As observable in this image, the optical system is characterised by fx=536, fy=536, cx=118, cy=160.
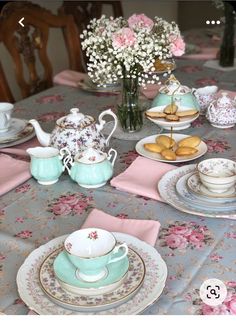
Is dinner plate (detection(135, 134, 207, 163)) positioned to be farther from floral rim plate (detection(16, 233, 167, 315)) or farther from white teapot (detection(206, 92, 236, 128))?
floral rim plate (detection(16, 233, 167, 315))

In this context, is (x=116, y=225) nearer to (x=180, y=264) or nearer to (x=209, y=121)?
(x=180, y=264)

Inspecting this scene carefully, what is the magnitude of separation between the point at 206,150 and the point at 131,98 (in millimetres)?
254

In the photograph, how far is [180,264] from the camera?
0.88m

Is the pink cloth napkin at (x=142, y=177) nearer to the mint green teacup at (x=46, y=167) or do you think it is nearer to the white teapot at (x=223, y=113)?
the mint green teacup at (x=46, y=167)

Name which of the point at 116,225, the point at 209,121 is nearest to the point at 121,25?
the point at 209,121

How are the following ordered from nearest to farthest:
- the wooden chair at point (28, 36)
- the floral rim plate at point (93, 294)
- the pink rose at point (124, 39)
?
the floral rim plate at point (93, 294) < the pink rose at point (124, 39) < the wooden chair at point (28, 36)

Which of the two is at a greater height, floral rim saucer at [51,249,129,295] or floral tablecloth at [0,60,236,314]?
floral rim saucer at [51,249,129,295]

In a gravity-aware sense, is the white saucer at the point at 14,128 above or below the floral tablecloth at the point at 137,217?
above

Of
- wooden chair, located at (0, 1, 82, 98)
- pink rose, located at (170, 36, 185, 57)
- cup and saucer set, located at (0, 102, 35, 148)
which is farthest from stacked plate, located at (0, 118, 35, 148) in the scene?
wooden chair, located at (0, 1, 82, 98)

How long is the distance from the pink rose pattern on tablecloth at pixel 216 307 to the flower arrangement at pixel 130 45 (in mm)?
653

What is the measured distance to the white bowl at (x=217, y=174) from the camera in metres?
1.03

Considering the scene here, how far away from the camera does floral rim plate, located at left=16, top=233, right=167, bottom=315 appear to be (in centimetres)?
75

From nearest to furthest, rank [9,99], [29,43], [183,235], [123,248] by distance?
[123,248] < [183,235] < [9,99] < [29,43]

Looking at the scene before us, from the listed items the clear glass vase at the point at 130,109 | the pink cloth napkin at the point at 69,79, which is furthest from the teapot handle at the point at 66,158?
the pink cloth napkin at the point at 69,79
